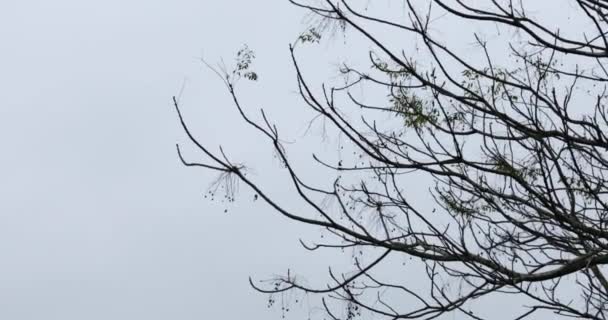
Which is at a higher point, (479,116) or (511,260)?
(479,116)

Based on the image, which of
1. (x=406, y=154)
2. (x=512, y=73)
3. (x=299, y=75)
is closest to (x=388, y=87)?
(x=406, y=154)

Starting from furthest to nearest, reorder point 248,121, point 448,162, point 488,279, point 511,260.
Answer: point 511,260, point 448,162, point 488,279, point 248,121

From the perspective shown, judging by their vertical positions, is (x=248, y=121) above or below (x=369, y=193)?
below

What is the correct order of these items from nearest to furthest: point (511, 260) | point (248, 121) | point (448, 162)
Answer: point (248, 121)
point (448, 162)
point (511, 260)

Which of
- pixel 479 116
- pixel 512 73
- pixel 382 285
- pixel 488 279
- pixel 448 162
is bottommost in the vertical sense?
A: pixel 488 279

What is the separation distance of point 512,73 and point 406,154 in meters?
1.09

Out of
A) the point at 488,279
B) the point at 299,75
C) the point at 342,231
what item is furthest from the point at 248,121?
the point at 488,279

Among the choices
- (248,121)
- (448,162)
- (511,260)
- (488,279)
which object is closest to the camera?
(248,121)

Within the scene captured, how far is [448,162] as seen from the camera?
16.7 ft

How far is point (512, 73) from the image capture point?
5652 mm

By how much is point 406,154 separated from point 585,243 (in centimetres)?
119

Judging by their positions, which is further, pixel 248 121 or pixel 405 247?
pixel 405 247

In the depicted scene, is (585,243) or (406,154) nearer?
(585,243)

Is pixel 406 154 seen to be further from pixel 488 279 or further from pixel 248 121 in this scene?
pixel 248 121
